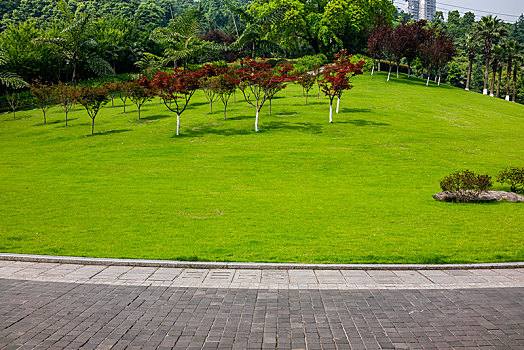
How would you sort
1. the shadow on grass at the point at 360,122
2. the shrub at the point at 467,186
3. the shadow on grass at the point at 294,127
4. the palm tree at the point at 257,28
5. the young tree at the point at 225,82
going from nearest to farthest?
the shrub at the point at 467,186 < the shadow on grass at the point at 294,127 < the shadow on grass at the point at 360,122 < the young tree at the point at 225,82 < the palm tree at the point at 257,28

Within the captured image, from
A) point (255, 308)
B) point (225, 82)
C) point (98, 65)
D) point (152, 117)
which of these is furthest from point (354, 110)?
point (98, 65)

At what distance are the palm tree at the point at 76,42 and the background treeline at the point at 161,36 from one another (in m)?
0.13

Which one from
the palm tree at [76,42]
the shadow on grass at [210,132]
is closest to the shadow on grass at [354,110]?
the shadow on grass at [210,132]

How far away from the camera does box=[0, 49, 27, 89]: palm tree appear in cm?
4341

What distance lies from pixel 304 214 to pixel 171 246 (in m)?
5.42

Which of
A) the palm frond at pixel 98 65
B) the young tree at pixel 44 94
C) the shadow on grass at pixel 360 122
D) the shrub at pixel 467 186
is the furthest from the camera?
the palm frond at pixel 98 65

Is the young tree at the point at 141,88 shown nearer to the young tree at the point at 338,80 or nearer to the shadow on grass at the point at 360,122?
the young tree at the point at 338,80

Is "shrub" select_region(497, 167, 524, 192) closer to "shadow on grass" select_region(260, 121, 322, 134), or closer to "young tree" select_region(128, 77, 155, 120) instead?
"shadow on grass" select_region(260, 121, 322, 134)

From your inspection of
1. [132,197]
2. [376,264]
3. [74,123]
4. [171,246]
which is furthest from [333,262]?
[74,123]

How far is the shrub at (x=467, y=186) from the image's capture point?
50.3 ft

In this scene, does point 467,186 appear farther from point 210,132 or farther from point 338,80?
point 210,132

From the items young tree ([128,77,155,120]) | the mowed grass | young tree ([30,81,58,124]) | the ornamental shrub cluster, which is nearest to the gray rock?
the ornamental shrub cluster

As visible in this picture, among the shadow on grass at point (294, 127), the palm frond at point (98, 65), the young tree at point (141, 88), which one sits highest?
the palm frond at point (98, 65)

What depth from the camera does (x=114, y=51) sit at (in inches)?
2330
